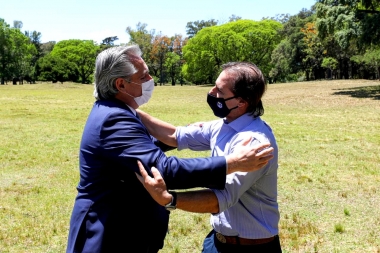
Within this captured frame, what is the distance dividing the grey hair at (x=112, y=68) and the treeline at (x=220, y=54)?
1443 inches

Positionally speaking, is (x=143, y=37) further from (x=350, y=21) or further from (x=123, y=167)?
(x=123, y=167)

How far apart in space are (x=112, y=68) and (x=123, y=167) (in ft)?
1.79

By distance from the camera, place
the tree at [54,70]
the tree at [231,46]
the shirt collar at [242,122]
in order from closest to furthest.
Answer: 1. the shirt collar at [242,122]
2. the tree at [231,46]
3. the tree at [54,70]

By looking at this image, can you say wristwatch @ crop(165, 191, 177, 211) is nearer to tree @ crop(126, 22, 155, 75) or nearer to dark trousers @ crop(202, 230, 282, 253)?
dark trousers @ crop(202, 230, 282, 253)

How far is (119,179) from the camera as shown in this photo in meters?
2.17

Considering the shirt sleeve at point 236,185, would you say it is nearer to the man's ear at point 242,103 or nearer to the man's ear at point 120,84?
the man's ear at point 242,103

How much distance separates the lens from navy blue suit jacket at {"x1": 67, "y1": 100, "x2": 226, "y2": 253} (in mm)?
1993

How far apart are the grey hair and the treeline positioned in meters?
36.7

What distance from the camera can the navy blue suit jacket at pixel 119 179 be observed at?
6.54 feet

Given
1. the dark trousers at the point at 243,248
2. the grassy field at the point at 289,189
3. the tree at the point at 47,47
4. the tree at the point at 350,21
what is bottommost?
the grassy field at the point at 289,189

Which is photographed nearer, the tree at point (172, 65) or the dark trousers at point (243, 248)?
the dark trousers at point (243, 248)

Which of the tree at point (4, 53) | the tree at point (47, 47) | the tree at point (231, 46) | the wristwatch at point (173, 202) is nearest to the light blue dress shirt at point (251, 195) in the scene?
the wristwatch at point (173, 202)

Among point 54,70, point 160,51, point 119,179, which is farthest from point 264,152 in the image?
point 160,51

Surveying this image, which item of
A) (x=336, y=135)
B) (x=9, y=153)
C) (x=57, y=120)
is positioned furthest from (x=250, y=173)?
(x=57, y=120)
